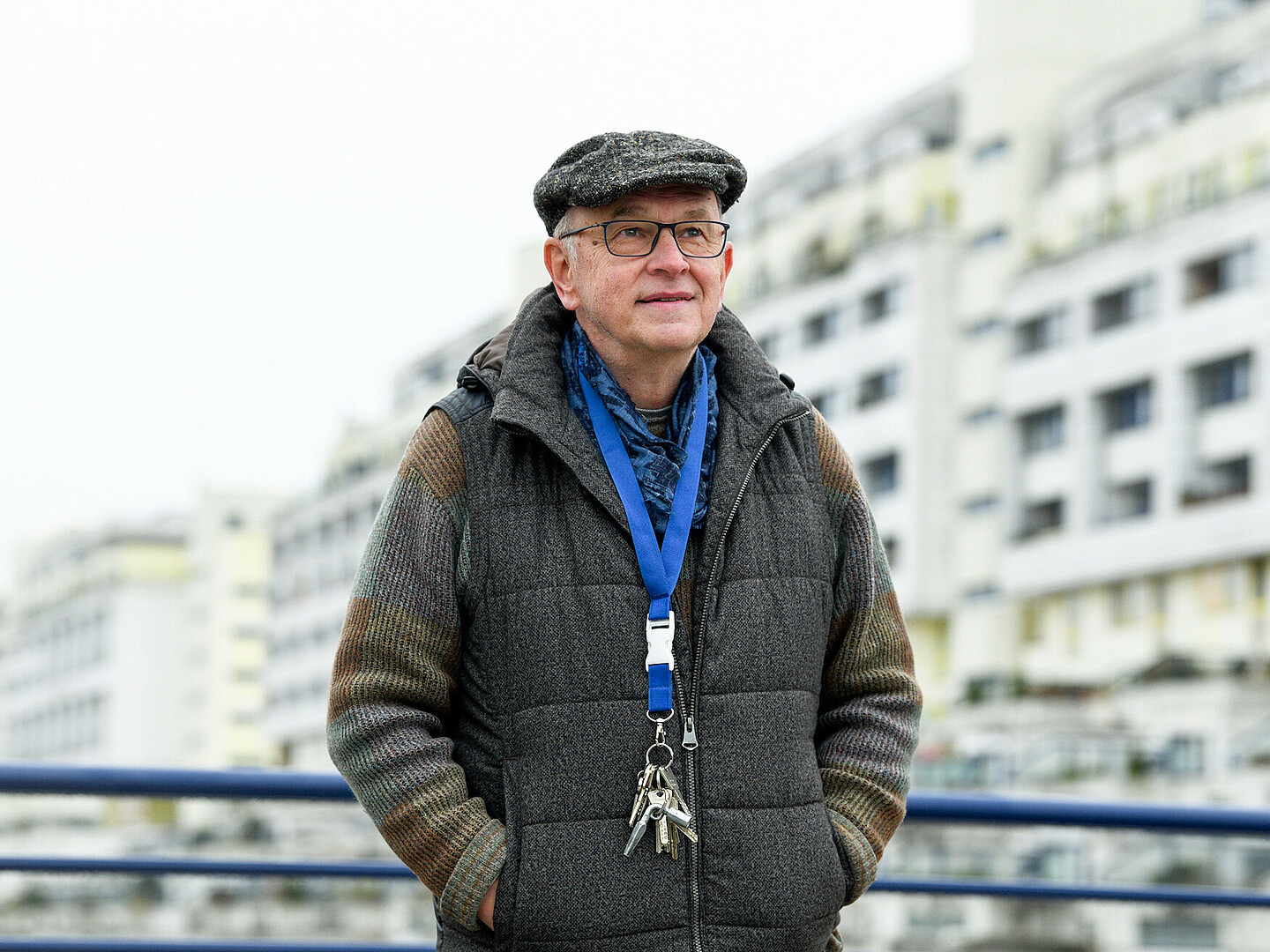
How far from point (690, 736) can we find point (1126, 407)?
4765cm

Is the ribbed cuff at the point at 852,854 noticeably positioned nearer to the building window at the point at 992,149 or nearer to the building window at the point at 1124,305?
the building window at the point at 1124,305

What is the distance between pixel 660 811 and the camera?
8.77 feet

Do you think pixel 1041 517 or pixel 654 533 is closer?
pixel 654 533

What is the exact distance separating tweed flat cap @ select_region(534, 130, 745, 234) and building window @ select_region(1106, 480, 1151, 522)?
46.5 metres

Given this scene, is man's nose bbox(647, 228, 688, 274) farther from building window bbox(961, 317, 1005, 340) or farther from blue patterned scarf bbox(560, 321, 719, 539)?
A: building window bbox(961, 317, 1005, 340)

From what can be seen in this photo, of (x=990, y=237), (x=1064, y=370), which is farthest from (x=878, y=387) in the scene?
(x=1064, y=370)

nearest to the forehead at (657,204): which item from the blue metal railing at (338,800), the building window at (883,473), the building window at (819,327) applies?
the blue metal railing at (338,800)

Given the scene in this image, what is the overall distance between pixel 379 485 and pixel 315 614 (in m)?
8.65

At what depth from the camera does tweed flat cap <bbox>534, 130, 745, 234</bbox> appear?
109 inches

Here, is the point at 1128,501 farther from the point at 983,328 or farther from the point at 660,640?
the point at 660,640

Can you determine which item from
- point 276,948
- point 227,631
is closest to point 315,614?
point 227,631

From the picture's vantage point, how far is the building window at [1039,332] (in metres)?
50.9

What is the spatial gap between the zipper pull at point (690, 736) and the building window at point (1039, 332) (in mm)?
49390

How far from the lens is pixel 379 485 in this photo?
3354 inches
